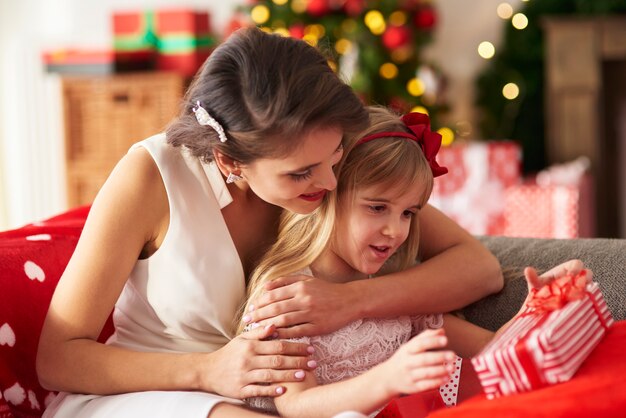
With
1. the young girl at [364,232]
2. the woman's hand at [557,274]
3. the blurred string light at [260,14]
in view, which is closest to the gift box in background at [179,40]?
the blurred string light at [260,14]

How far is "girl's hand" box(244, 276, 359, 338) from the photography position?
1.46 meters

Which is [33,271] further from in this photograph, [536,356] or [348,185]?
[536,356]

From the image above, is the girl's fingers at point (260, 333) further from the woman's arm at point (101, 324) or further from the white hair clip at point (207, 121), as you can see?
the white hair clip at point (207, 121)

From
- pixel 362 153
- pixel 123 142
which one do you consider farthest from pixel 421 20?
pixel 362 153

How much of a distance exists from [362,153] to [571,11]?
3180 mm

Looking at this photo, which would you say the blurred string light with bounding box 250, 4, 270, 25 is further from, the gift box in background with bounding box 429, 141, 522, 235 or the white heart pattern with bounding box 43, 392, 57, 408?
the white heart pattern with bounding box 43, 392, 57, 408

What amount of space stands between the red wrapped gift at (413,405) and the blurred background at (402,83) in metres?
2.33

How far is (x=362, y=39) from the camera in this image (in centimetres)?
418

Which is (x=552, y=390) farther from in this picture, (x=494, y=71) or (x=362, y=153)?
(x=494, y=71)

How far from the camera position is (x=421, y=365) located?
46.9 inches

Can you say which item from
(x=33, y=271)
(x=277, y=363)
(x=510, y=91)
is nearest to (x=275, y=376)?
(x=277, y=363)

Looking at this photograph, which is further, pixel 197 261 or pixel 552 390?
pixel 197 261

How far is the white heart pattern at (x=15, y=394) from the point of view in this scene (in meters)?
1.59

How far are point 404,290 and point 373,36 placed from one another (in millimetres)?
2775
